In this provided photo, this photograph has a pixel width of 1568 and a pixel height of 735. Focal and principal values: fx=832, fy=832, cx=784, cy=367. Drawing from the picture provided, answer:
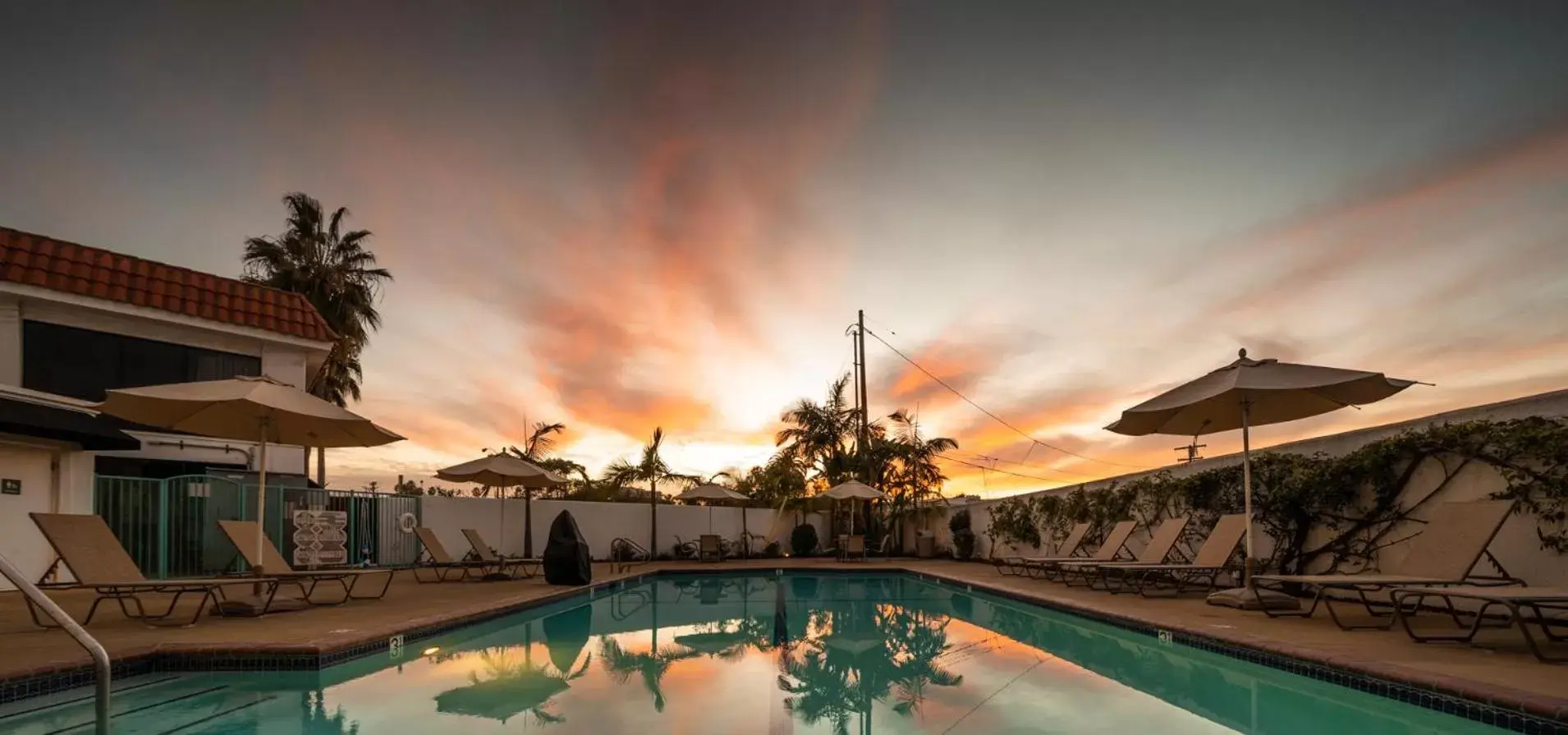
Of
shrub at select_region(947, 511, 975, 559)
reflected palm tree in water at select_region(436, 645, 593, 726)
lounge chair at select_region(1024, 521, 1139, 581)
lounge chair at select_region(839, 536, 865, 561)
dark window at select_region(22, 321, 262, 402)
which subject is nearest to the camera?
reflected palm tree in water at select_region(436, 645, 593, 726)

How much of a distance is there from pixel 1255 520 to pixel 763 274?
335 inches

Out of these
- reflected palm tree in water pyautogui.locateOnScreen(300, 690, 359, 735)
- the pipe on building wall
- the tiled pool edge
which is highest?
the pipe on building wall

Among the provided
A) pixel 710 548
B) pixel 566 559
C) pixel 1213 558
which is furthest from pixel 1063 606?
pixel 710 548

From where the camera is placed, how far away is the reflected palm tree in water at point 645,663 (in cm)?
560

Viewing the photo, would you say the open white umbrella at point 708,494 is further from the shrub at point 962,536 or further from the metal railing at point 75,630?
the metal railing at point 75,630

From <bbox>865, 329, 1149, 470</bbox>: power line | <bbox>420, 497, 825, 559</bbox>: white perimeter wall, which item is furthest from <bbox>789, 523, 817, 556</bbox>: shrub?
<bbox>865, 329, 1149, 470</bbox>: power line

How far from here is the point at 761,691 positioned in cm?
541

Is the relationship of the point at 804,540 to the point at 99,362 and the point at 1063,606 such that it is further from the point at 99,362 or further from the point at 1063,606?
the point at 99,362

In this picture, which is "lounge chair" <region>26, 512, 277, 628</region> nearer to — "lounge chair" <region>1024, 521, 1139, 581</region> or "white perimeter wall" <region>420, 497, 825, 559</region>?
"white perimeter wall" <region>420, 497, 825, 559</region>

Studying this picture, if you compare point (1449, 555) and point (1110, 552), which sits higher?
point (1449, 555)

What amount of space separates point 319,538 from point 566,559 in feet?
18.2

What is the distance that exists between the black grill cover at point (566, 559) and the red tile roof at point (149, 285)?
300 inches

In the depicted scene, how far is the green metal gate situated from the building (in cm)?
51

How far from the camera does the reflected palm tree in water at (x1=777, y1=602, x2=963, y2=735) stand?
5.02 meters
